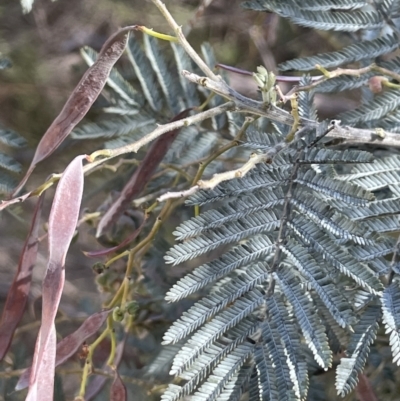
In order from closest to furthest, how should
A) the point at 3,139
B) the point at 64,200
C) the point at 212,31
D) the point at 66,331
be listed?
the point at 64,200 < the point at 3,139 < the point at 66,331 < the point at 212,31

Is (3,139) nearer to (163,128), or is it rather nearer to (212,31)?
(163,128)

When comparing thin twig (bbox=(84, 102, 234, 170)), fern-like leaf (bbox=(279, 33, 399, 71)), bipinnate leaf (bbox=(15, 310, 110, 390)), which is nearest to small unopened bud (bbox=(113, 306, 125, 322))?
bipinnate leaf (bbox=(15, 310, 110, 390))

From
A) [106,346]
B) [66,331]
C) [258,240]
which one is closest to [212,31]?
[66,331]

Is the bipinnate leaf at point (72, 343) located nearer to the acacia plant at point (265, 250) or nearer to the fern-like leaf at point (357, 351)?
the acacia plant at point (265, 250)

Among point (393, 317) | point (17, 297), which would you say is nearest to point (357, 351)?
point (393, 317)

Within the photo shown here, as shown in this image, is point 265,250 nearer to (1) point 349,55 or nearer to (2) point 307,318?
(2) point 307,318

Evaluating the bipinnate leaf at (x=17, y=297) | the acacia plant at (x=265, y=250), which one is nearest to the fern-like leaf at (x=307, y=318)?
the acacia plant at (x=265, y=250)

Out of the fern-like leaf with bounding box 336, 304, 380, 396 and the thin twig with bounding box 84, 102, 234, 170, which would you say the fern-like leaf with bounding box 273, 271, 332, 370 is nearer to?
the fern-like leaf with bounding box 336, 304, 380, 396
